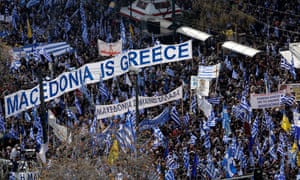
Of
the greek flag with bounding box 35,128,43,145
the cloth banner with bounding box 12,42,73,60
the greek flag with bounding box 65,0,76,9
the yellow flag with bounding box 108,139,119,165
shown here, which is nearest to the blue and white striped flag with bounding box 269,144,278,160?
the yellow flag with bounding box 108,139,119,165

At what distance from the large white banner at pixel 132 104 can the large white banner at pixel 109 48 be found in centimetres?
589

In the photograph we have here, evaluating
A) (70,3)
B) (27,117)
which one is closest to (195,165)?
(27,117)

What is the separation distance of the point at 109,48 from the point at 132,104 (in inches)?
269

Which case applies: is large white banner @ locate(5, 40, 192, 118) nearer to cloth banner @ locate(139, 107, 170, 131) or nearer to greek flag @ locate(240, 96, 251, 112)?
cloth banner @ locate(139, 107, 170, 131)

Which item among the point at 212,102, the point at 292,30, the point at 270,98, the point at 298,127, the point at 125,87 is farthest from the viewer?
the point at 292,30

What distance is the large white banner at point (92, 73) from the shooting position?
37500mm

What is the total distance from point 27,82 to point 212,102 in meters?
7.96

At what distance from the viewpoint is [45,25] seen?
5138 cm

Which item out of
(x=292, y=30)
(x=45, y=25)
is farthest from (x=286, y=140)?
(x=45, y=25)

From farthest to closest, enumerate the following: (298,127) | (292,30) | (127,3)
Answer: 1. (127,3)
2. (292,30)
3. (298,127)

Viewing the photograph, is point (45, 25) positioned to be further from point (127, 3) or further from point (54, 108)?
point (54, 108)

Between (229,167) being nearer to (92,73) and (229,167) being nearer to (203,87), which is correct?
(203,87)

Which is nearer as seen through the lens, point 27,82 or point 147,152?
point 147,152

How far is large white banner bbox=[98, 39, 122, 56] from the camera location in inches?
1705
